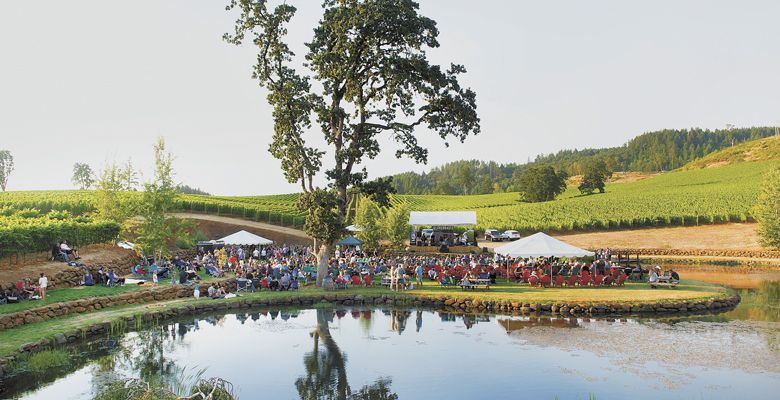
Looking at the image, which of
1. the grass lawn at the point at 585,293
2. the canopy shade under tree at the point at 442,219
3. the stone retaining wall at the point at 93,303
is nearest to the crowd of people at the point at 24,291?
the stone retaining wall at the point at 93,303

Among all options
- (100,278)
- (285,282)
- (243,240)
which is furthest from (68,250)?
(243,240)

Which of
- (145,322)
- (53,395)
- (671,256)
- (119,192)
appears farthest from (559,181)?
(53,395)

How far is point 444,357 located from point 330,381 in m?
3.52

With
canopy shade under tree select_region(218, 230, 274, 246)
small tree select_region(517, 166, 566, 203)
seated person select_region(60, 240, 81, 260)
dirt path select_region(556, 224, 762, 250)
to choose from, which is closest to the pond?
seated person select_region(60, 240, 81, 260)

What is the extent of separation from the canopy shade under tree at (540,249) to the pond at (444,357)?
17.8 ft

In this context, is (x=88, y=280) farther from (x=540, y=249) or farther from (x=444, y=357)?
(x=540, y=249)

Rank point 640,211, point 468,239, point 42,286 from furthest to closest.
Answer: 1. point 640,211
2. point 468,239
3. point 42,286

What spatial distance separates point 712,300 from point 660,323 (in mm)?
4257

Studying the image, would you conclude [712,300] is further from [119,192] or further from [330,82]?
[119,192]

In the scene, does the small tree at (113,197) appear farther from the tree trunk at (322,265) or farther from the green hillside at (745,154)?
the green hillside at (745,154)

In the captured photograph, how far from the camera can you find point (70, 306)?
1952cm

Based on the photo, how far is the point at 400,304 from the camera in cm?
2375

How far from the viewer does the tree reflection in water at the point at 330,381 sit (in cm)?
1217

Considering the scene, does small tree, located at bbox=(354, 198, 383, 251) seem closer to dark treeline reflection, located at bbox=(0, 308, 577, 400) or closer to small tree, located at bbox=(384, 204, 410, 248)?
small tree, located at bbox=(384, 204, 410, 248)
